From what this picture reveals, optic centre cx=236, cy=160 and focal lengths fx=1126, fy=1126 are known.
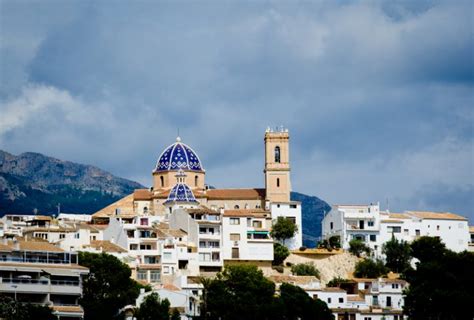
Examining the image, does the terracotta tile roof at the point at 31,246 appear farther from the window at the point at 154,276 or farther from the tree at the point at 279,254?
the tree at the point at 279,254

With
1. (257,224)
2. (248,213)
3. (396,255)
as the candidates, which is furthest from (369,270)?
(248,213)

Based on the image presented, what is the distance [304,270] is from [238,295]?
17126 millimetres

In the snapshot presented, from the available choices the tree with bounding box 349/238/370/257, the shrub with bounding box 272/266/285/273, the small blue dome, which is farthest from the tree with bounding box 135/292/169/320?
the tree with bounding box 349/238/370/257

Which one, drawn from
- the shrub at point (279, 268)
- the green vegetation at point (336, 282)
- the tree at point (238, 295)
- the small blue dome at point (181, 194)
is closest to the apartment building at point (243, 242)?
the shrub at point (279, 268)

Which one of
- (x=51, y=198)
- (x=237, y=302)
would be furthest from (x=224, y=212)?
(x=51, y=198)

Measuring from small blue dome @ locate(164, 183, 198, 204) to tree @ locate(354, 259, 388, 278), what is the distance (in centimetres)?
1466

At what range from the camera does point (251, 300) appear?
68188 mm

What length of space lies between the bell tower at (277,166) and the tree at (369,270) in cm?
1136

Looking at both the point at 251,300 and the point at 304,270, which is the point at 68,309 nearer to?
the point at 251,300

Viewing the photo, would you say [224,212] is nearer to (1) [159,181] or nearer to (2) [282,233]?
(2) [282,233]

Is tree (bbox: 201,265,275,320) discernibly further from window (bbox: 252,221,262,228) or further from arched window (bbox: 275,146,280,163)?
arched window (bbox: 275,146,280,163)

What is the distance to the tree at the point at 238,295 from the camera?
67500 millimetres

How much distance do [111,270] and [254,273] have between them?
10.1 metres

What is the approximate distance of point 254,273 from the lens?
7144 centimetres
